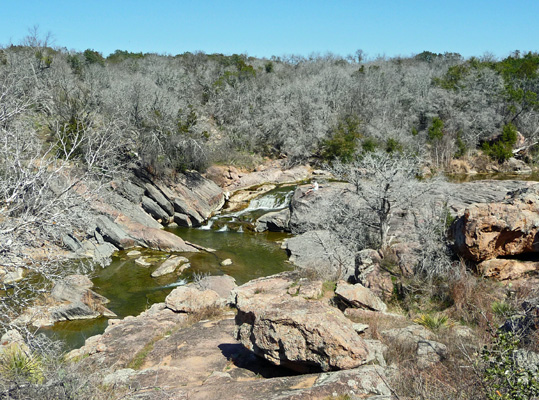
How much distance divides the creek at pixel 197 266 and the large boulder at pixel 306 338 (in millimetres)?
6928

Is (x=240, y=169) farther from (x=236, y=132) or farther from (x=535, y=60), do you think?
(x=535, y=60)

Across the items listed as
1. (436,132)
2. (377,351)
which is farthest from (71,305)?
(436,132)

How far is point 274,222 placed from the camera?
73.0ft

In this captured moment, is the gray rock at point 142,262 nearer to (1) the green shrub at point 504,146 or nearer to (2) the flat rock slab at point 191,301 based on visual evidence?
(2) the flat rock slab at point 191,301

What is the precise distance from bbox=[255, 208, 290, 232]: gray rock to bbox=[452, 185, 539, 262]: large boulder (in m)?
13.8

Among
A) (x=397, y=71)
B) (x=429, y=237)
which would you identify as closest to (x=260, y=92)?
(x=397, y=71)

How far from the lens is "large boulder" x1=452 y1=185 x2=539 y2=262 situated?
823 cm

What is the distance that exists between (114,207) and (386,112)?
26.9 metres

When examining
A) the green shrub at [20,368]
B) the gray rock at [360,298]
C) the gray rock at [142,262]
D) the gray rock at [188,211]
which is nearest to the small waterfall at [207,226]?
the gray rock at [188,211]

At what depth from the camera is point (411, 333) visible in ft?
22.8

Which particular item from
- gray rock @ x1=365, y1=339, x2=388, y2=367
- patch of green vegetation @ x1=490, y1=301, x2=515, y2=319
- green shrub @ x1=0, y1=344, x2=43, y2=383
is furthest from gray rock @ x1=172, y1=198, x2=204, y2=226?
patch of green vegetation @ x1=490, y1=301, x2=515, y2=319

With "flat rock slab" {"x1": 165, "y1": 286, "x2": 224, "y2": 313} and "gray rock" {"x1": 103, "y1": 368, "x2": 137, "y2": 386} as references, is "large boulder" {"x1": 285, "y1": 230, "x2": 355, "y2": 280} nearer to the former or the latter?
"flat rock slab" {"x1": 165, "y1": 286, "x2": 224, "y2": 313}

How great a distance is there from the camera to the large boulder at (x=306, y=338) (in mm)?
5438

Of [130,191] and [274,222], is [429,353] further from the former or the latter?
[130,191]
